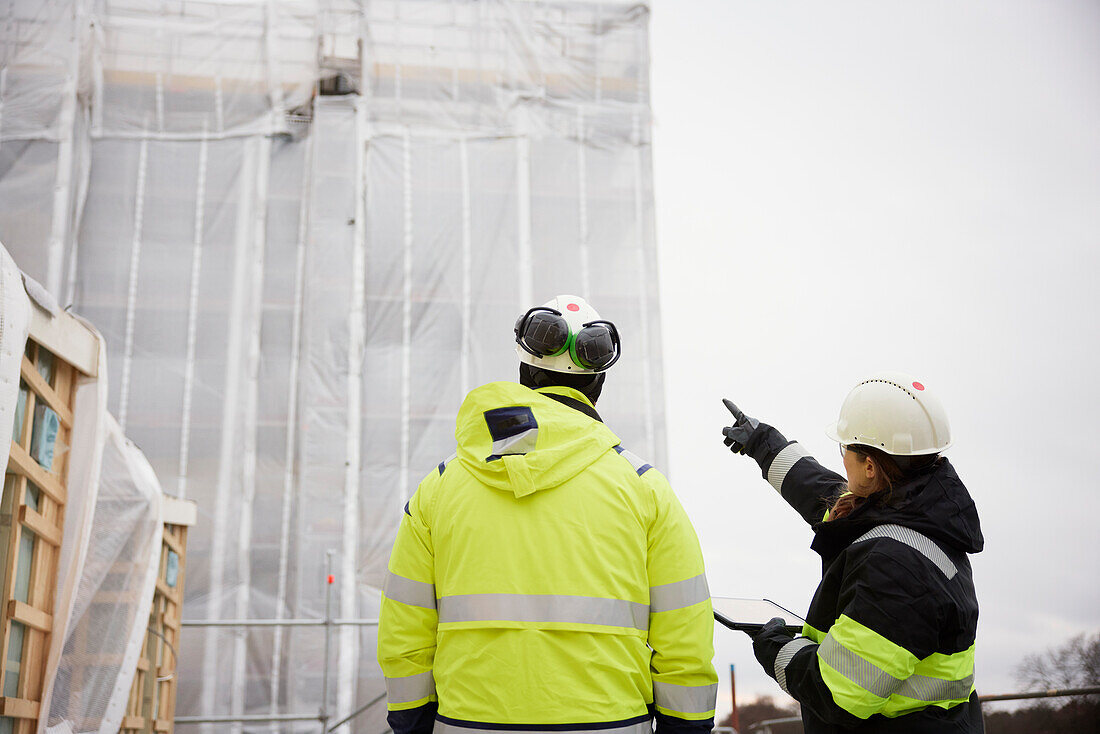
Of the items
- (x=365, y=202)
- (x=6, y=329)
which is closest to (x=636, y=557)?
(x=6, y=329)

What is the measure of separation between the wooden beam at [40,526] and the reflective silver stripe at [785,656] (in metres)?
2.68

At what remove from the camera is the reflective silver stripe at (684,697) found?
1829 millimetres

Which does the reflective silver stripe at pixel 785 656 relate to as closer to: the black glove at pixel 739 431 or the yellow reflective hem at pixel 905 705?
the yellow reflective hem at pixel 905 705

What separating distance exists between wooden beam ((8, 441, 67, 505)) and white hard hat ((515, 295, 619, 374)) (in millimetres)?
2032

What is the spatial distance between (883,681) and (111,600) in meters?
3.49

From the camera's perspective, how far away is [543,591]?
1793 millimetres

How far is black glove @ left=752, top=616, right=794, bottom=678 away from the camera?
203cm

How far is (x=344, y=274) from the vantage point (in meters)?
8.29

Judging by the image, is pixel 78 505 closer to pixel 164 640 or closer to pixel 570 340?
pixel 570 340

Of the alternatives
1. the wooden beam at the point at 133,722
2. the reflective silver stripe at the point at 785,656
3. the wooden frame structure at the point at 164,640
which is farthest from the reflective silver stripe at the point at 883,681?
the wooden frame structure at the point at 164,640

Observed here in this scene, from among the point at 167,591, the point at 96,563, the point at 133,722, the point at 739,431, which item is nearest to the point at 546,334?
the point at 739,431

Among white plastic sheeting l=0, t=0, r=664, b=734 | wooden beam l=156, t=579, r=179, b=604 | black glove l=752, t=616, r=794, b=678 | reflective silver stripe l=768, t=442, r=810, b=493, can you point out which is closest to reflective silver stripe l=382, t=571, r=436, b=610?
black glove l=752, t=616, r=794, b=678

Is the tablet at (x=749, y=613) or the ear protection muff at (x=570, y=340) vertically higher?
the ear protection muff at (x=570, y=340)

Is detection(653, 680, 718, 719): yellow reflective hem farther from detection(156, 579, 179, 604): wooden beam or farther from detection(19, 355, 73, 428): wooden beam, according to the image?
detection(156, 579, 179, 604): wooden beam
